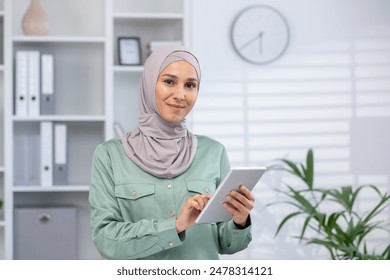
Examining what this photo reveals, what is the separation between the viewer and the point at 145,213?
166cm

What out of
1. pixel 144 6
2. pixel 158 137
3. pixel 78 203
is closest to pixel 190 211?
pixel 158 137

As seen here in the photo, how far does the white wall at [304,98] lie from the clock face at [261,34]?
4cm

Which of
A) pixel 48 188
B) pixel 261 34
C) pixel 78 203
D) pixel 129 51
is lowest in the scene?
pixel 78 203

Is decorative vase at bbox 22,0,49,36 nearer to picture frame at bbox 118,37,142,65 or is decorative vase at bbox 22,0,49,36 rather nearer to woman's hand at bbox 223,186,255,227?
picture frame at bbox 118,37,142,65

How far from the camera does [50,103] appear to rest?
3.92 m

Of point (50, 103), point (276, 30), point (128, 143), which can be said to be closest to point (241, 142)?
point (276, 30)

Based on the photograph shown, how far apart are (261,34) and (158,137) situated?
251 cm

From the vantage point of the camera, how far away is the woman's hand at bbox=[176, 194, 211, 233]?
1.50 meters

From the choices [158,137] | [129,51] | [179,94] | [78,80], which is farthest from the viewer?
[78,80]

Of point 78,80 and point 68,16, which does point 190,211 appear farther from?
point 68,16

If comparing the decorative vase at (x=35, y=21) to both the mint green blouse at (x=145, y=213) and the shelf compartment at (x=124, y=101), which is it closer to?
the shelf compartment at (x=124, y=101)

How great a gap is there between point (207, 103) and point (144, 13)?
60 cm
